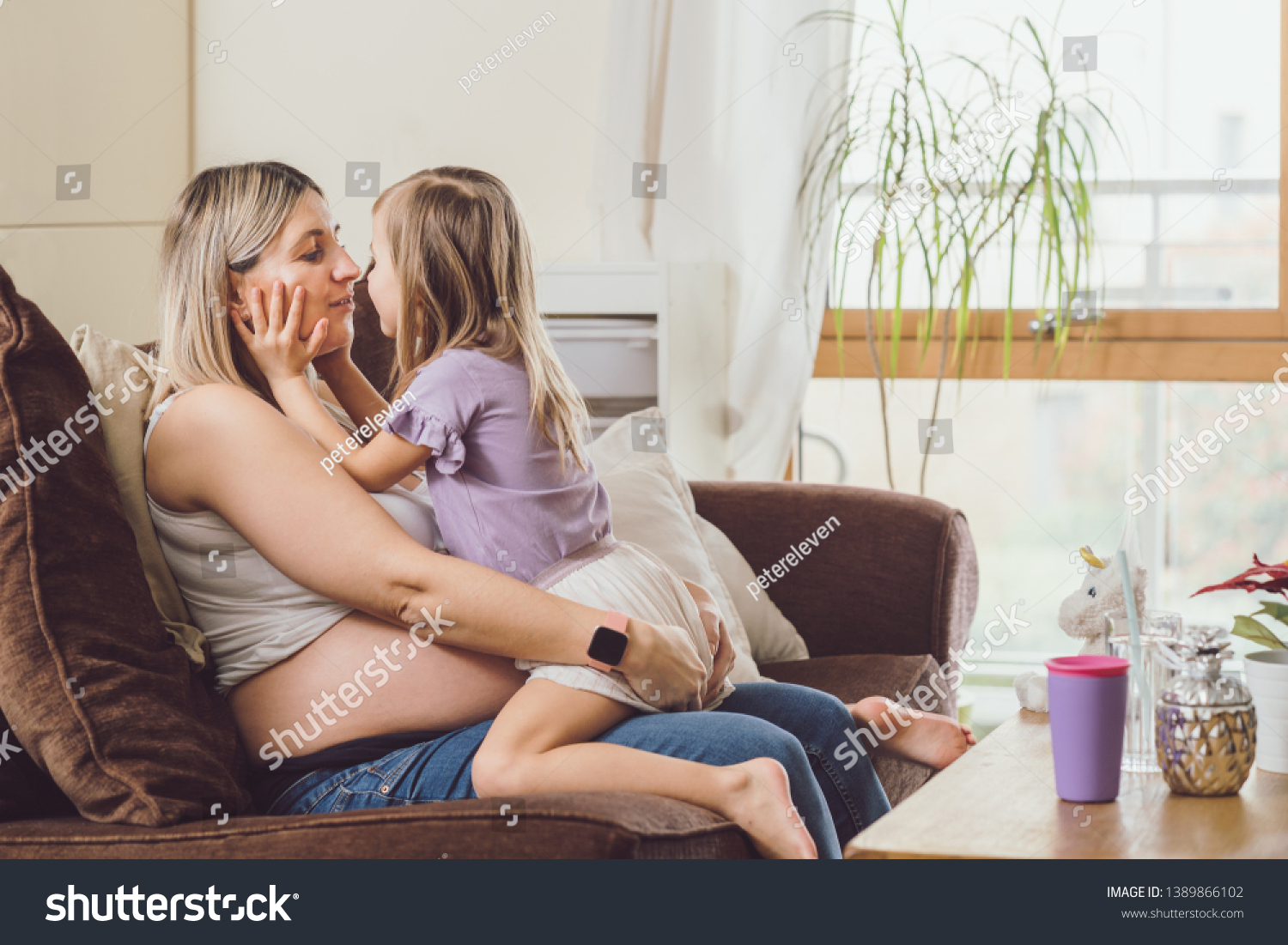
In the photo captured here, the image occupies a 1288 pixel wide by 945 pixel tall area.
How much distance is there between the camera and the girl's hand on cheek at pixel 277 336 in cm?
129

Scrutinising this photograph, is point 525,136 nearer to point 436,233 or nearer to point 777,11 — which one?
point 777,11

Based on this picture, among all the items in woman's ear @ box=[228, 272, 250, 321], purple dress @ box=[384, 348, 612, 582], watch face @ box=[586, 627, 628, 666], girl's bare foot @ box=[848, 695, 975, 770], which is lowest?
girl's bare foot @ box=[848, 695, 975, 770]

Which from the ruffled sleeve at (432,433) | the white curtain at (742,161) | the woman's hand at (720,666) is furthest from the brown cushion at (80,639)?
the white curtain at (742,161)

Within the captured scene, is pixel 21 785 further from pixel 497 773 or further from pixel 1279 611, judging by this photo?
pixel 1279 611

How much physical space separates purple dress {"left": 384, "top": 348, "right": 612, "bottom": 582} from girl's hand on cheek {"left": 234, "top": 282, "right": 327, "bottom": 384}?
0.43ft

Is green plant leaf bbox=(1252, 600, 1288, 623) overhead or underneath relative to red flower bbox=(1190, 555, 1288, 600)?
underneath

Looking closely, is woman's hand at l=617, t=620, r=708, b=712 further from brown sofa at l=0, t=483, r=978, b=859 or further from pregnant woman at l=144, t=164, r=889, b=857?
brown sofa at l=0, t=483, r=978, b=859

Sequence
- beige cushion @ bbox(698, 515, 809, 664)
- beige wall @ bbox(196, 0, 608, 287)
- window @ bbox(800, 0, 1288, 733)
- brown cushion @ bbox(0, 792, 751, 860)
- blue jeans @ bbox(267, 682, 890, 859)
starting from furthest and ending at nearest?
1. beige wall @ bbox(196, 0, 608, 287)
2. window @ bbox(800, 0, 1288, 733)
3. beige cushion @ bbox(698, 515, 809, 664)
4. blue jeans @ bbox(267, 682, 890, 859)
5. brown cushion @ bbox(0, 792, 751, 860)

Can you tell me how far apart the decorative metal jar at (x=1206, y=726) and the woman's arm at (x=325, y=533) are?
51 centimetres

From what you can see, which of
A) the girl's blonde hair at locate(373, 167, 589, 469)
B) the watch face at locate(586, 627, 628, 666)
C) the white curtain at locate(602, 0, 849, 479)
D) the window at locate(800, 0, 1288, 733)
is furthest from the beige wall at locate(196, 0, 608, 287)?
the watch face at locate(586, 627, 628, 666)

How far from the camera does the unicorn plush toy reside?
143 centimetres

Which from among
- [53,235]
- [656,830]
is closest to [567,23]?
[53,235]

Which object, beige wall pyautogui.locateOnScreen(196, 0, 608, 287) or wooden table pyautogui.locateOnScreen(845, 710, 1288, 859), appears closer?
wooden table pyautogui.locateOnScreen(845, 710, 1288, 859)

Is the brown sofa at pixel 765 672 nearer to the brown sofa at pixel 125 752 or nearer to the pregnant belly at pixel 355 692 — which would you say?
the brown sofa at pixel 125 752
